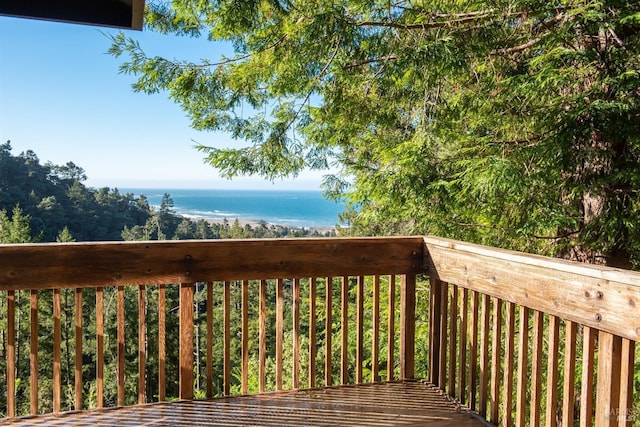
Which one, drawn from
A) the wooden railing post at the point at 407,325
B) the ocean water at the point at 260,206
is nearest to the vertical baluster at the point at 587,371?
the wooden railing post at the point at 407,325

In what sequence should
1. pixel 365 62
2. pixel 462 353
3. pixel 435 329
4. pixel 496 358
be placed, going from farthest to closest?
pixel 365 62
pixel 435 329
pixel 462 353
pixel 496 358

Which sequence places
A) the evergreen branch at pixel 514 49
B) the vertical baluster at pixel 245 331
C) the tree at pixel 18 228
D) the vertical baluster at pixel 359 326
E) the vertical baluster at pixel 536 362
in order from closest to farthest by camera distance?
the vertical baluster at pixel 536 362 < the vertical baluster at pixel 245 331 < the vertical baluster at pixel 359 326 < the evergreen branch at pixel 514 49 < the tree at pixel 18 228

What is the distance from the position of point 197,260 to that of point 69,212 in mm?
14611

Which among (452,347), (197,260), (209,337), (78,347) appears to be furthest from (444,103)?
→ (78,347)

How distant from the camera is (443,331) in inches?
107

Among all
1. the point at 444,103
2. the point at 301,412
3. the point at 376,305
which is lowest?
the point at 301,412

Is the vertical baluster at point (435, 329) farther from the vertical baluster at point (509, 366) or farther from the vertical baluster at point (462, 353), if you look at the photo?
the vertical baluster at point (509, 366)

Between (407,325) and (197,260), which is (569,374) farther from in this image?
(197,260)

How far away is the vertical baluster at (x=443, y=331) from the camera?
2.70 meters

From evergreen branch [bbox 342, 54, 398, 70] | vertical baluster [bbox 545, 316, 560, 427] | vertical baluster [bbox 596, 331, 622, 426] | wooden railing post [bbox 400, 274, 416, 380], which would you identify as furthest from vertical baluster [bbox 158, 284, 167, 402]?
evergreen branch [bbox 342, 54, 398, 70]

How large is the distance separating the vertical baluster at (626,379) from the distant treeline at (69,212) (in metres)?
13.3

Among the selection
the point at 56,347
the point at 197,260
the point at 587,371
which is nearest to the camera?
the point at 587,371

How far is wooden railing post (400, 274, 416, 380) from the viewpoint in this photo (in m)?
2.77

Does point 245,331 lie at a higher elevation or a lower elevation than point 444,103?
lower
